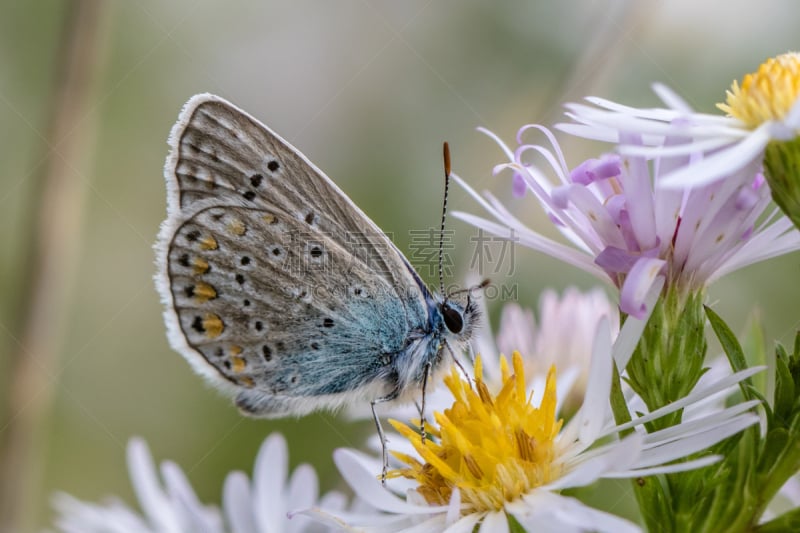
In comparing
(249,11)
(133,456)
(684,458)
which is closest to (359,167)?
(249,11)

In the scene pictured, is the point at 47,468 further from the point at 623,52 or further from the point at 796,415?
the point at 796,415

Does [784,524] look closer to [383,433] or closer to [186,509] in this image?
[383,433]

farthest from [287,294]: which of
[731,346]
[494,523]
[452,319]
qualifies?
[731,346]

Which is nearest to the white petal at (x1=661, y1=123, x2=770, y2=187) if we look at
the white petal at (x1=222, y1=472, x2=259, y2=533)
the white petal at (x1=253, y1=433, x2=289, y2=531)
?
the white petal at (x1=253, y1=433, x2=289, y2=531)

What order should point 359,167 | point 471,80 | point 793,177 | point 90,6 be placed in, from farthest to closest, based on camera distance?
point 471,80, point 359,167, point 90,6, point 793,177

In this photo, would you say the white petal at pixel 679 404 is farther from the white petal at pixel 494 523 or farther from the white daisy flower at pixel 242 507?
the white daisy flower at pixel 242 507
